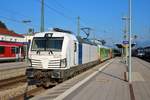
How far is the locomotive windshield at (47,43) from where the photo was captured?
19.6m

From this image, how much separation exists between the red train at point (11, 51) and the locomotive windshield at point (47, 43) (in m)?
26.6

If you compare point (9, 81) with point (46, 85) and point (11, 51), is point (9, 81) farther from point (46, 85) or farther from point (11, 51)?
point (11, 51)

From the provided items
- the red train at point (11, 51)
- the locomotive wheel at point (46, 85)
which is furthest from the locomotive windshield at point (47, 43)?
the red train at point (11, 51)

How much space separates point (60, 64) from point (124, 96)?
19.8ft

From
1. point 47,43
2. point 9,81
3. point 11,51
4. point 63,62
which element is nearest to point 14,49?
point 11,51

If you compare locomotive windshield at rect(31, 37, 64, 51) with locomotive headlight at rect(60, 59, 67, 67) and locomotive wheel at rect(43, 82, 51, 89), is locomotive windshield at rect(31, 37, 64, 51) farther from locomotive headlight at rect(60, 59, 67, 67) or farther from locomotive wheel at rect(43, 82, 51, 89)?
locomotive wheel at rect(43, 82, 51, 89)

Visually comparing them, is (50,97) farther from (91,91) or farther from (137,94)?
(137,94)

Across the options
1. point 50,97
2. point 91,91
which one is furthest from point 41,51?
point 50,97

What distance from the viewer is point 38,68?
62.9 feet

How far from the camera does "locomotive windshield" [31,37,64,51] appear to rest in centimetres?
1964

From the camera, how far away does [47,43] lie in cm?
1989

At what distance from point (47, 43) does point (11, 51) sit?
30613 millimetres

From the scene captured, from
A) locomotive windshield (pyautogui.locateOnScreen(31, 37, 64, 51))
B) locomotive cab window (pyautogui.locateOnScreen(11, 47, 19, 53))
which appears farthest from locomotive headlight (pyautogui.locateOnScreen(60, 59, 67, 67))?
locomotive cab window (pyautogui.locateOnScreen(11, 47, 19, 53))

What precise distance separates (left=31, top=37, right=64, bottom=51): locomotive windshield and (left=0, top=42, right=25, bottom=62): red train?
26595 millimetres
